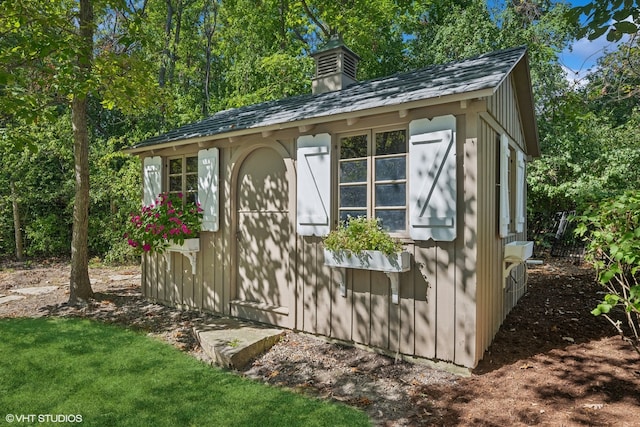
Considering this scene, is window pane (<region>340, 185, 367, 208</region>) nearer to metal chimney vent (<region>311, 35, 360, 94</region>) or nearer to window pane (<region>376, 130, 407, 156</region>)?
window pane (<region>376, 130, 407, 156</region>)

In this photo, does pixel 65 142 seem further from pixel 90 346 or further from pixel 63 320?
pixel 90 346

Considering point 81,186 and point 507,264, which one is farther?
point 81,186

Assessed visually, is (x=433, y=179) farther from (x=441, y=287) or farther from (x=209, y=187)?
(x=209, y=187)

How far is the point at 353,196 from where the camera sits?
442 centimetres

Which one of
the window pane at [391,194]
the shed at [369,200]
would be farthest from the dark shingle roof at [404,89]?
the window pane at [391,194]

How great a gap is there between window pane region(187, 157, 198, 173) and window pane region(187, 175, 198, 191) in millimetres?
102

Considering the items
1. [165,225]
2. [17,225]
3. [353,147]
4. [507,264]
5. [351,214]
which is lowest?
[507,264]

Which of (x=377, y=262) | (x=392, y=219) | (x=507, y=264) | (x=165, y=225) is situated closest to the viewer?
(x=377, y=262)

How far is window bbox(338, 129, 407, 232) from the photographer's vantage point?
4090 mm

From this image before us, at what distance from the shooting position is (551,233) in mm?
11023

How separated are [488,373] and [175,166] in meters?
5.44

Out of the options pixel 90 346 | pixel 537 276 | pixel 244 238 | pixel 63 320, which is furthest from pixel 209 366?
pixel 537 276

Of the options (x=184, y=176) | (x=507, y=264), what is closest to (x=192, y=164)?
(x=184, y=176)

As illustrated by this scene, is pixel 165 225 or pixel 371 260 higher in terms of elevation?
pixel 165 225
